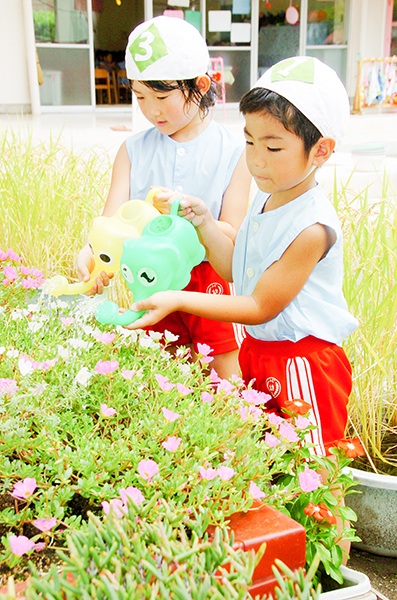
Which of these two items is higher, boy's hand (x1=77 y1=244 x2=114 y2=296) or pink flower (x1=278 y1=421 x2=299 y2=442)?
Result: boy's hand (x1=77 y1=244 x2=114 y2=296)

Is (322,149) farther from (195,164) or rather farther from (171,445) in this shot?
(171,445)

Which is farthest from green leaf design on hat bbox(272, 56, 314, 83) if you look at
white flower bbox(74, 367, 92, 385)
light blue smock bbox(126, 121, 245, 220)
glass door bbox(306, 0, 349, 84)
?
glass door bbox(306, 0, 349, 84)

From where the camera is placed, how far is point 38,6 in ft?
32.6

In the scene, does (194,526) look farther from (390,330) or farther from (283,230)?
(390,330)

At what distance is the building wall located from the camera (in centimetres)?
947

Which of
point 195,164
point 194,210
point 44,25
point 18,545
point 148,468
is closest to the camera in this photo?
point 18,545

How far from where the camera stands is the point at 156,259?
1.19 meters

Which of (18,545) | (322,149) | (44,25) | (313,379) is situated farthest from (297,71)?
(44,25)

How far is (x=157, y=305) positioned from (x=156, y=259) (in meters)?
0.10

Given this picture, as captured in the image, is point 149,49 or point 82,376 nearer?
point 82,376

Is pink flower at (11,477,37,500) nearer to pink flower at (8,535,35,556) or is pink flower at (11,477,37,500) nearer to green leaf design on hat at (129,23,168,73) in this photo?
pink flower at (8,535,35,556)

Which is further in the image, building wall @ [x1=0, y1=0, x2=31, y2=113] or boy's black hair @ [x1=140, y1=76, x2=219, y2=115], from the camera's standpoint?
building wall @ [x1=0, y1=0, x2=31, y2=113]

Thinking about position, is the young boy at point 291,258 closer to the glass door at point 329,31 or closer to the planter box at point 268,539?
the planter box at point 268,539

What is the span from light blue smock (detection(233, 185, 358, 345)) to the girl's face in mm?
383
